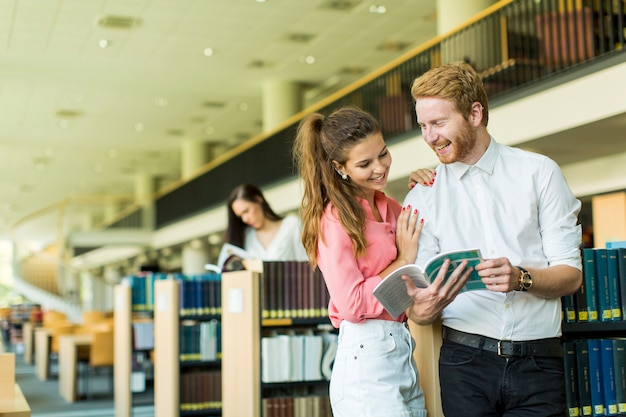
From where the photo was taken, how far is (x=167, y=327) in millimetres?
5738

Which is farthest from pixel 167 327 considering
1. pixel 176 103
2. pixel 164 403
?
pixel 176 103

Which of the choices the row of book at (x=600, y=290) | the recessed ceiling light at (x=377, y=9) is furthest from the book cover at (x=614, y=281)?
the recessed ceiling light at (x=377, y=9)

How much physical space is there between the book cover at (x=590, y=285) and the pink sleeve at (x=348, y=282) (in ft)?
3.00

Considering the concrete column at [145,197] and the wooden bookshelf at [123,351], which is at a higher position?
the concrete column at [145,197]

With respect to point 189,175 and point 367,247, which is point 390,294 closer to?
point 367,247

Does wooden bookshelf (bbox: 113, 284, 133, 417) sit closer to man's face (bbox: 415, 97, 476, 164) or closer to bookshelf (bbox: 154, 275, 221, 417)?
bookshelf (bbox: 154, 275, 221, 417)

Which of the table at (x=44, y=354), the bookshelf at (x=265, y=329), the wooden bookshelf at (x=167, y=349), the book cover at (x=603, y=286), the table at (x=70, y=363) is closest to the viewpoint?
the book cover at (x=603, y=286)

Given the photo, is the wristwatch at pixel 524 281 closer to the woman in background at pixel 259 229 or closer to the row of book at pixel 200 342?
the woman in background at pixel 259 229

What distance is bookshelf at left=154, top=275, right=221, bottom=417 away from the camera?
18.5 feet

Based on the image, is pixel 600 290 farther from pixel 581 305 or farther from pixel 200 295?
pixel 200 295

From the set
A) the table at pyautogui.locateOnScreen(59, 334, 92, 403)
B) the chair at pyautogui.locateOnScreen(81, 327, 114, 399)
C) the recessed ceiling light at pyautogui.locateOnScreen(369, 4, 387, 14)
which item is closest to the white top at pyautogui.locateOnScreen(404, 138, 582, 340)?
the chair at pyautogui.locateOnScreen(81, 327, 114, 399)

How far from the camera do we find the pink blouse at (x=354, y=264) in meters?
2.15

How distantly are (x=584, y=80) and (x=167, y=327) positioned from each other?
14.4 feet

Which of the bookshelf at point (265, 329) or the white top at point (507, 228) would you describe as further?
the bookshelf at point (265, 329)
